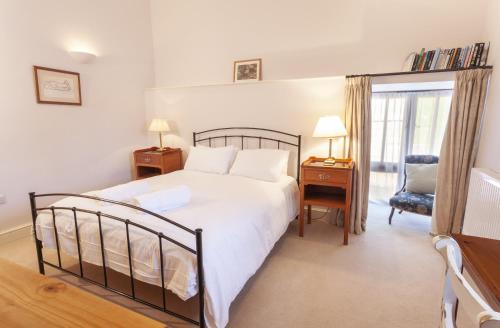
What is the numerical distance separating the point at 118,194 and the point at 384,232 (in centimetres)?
279

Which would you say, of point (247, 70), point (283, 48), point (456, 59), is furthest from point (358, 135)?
point (247, 70)

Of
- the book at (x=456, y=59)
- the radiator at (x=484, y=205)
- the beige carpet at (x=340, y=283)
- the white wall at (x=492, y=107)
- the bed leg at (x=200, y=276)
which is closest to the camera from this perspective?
the bed leg at (x=200, y=276)

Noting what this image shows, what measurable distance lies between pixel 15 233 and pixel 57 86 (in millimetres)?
1702

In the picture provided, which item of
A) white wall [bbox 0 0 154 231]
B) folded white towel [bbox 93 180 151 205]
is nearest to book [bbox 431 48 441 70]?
folded white towel [bbox 93 180 151 205]

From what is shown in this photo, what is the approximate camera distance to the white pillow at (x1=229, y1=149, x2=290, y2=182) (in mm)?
2941

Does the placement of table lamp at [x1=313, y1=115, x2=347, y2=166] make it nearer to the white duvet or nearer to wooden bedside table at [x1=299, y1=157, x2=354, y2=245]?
wooden bedside table at [x1=299, y1=157, x2=354, y2=245]

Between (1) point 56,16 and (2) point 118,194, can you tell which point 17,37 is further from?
(2) point 118,194

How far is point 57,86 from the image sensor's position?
3105mm

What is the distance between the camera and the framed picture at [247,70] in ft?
11.7

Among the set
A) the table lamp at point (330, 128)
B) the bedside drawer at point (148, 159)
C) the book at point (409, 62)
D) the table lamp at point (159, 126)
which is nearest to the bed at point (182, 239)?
the table lamp at point (330, 128)

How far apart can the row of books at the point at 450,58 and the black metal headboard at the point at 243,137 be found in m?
1.44

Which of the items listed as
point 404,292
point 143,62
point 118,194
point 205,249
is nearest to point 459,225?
point 404,292

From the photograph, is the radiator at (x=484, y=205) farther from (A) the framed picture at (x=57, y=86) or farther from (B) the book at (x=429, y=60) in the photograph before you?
(A) the framed picture at (x=57, y=86)

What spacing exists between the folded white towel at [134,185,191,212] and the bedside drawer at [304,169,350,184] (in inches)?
53.2
